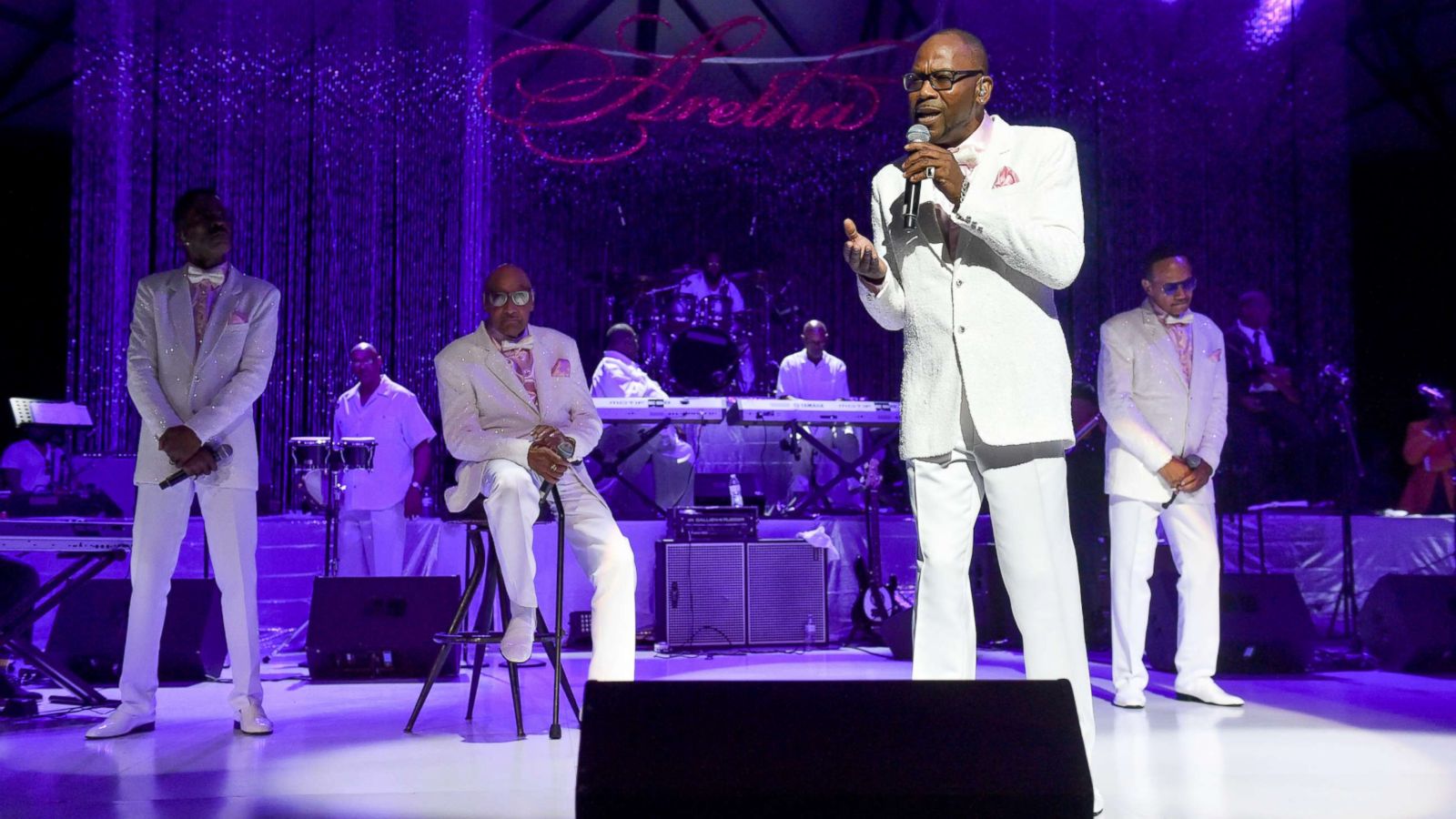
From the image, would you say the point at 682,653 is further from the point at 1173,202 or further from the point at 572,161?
the point at 572,161

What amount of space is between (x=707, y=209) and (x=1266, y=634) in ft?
30.1

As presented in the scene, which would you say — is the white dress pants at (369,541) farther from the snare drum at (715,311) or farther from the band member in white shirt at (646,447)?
the snare drum at (715,311)

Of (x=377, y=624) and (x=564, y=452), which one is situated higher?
(x=564, y=452)

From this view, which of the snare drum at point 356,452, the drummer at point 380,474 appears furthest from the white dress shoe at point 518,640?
the drummer at point 380,474

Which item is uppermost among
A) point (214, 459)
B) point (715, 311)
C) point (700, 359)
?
point (715, 311)

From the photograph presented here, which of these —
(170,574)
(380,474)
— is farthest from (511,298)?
(380,474)

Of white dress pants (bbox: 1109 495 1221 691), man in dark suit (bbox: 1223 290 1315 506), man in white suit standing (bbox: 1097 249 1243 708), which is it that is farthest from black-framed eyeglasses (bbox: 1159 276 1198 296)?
man in dark suit (bbox: 1223 290 1315 506)

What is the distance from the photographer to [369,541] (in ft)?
27.1

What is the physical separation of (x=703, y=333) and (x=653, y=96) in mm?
3776

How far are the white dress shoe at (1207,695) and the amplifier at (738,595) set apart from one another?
269cm

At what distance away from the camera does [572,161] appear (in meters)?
13.3

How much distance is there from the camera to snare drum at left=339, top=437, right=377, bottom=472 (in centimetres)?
713

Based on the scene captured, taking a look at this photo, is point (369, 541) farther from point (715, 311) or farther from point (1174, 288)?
point (1174, 288)

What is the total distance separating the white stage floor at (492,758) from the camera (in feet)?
11.2
